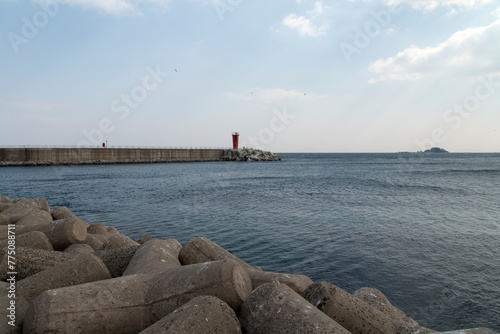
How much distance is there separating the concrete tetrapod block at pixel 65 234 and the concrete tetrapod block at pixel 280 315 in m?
4.97

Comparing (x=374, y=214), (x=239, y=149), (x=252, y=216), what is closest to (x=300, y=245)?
(x=252, y=216)

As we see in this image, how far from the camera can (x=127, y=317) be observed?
11.9ft

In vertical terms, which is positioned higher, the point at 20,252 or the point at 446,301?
the point at 20,252

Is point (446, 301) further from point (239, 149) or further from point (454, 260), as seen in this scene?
point (239, 149)

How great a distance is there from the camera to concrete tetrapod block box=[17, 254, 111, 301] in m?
4.33

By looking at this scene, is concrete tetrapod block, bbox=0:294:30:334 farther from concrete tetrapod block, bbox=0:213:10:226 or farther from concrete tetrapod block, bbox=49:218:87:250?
concrete tetrapod block, bbox=0:213:10:226

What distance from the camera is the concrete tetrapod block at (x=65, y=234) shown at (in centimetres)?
702

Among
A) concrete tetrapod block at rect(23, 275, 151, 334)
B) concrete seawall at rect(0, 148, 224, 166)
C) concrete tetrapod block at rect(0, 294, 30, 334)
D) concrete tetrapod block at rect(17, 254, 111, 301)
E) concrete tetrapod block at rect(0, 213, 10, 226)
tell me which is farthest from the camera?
concrete seawall at rect(0, 148, 224, 166)

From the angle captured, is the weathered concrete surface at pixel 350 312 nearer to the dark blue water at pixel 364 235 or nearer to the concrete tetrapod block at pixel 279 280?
the concrete tetrapod block at pixel 279 280

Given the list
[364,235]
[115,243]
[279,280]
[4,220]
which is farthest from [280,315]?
[364,235]

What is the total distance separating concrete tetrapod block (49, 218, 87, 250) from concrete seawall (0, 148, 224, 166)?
193 feet

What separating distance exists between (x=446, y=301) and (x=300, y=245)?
178 inches

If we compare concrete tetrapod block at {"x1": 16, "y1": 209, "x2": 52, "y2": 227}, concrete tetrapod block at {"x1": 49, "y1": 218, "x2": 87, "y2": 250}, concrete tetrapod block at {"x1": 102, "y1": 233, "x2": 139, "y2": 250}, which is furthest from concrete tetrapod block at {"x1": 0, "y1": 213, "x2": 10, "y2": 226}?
concrete tetrapod block at {"x1": 102, "y1": 233, "x2": 139, "y2": 250}

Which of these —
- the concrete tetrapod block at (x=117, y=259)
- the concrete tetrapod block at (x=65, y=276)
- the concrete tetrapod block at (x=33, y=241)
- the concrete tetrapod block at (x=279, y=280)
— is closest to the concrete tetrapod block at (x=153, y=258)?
the concrete tetrapod block at (x=117, y=259)
